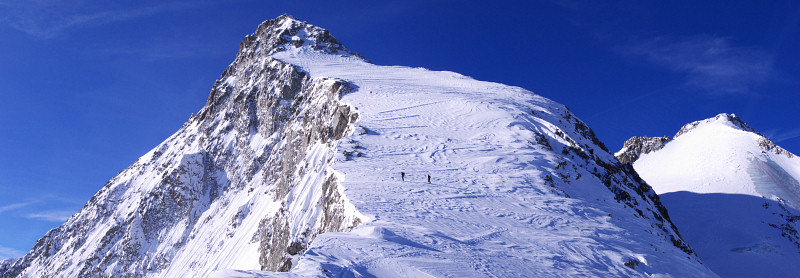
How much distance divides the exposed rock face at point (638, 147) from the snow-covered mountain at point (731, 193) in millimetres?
151

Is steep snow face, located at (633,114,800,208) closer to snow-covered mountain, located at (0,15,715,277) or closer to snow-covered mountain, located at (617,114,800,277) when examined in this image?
snow-covered mountain, located at (617,114,800,277)

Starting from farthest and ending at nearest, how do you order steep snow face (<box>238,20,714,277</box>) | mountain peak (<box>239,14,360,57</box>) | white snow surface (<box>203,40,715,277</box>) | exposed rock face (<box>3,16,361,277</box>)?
mountain peak (<box>239,14,360,57</box>)
exposed rock face (<box>3,16,361,277</box>)
steep snow face (<box>238,20,714,277</box>)
white snow surface (<box>203,40,715,277</box>)

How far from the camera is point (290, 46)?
74.7 metres

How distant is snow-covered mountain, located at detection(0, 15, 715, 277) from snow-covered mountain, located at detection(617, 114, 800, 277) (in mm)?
7771

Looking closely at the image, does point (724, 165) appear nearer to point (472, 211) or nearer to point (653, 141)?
point (653, 141)

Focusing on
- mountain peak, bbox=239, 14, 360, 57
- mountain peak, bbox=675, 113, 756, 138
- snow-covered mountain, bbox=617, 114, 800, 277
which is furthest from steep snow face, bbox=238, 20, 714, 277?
mountain peak, bbox=675, 113, 756, 138

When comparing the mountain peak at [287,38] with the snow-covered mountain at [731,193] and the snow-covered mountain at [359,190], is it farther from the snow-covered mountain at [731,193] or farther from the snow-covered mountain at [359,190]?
the snow-covered mountain at [731,193]

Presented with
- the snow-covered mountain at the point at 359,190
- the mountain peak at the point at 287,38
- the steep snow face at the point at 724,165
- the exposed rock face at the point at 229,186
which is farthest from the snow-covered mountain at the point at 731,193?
the mountain peak at the point at 287,38

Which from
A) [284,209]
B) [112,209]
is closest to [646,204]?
[284,209]

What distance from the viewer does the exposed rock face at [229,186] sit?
39625mm

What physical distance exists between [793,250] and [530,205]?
26.9 m

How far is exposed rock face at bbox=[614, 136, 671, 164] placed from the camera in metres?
74.2

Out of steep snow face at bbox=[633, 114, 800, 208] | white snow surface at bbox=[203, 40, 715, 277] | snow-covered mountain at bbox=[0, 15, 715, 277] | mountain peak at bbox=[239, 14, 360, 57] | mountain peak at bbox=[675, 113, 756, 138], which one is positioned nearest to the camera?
white snow surface at bbox=[203, 40, 715, 277]

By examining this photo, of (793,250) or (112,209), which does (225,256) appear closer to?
(112,209)
